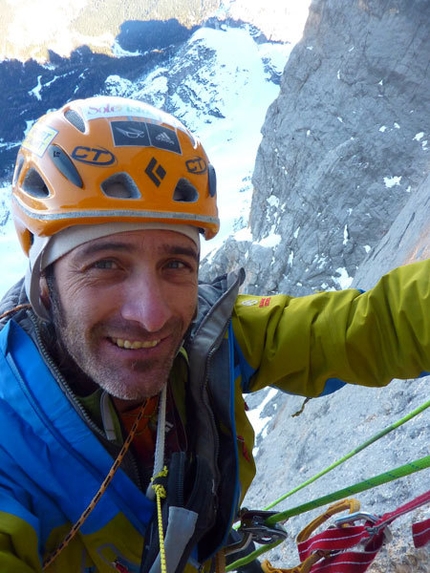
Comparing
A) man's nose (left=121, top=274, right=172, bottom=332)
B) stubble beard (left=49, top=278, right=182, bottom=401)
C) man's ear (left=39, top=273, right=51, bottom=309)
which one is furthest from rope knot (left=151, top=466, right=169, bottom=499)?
man's ear (left=39, top=273, right=51, bottom=309)

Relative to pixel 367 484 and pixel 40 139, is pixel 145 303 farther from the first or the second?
pixel 367 484

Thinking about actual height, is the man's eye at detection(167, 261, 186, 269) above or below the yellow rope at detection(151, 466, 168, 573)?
above

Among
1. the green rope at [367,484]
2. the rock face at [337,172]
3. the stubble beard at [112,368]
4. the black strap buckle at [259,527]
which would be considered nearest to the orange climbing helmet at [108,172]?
the stubble beard at [112,368]

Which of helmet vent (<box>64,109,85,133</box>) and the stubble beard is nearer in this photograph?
the stubble beard

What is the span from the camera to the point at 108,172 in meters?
2.24

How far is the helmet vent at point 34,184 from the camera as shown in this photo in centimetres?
243

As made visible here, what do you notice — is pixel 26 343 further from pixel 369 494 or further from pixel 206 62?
pixel 206 62

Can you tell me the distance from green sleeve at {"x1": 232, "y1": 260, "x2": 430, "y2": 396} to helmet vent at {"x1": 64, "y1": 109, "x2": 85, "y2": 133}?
1.12 meters

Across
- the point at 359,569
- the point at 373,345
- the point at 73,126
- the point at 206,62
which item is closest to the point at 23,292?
the point at 73,126

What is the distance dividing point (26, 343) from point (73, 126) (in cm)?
99

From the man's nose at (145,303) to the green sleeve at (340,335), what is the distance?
56 cm

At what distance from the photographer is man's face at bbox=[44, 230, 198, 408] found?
2.03m

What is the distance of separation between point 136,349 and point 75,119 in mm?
1113

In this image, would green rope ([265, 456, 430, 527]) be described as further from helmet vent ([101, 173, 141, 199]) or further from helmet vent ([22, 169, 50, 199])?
helmet vent ([22, 169, 50, 199])
